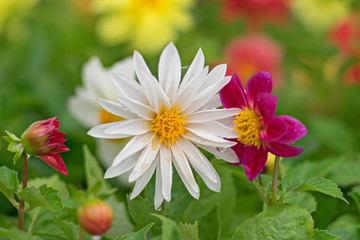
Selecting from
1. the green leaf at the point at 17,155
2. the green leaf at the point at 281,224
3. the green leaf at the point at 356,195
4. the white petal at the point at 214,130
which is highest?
the green leaf at the point at 17,155

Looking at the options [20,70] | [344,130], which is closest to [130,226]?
[344,130]

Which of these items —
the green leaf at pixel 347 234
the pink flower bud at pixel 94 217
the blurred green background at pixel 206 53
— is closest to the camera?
the pink flower bud at pixel 94 217

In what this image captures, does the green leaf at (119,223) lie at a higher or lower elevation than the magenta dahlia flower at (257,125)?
lower

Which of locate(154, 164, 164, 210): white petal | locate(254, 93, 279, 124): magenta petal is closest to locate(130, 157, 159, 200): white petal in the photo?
locate(154, 164, 164, 210): white petal

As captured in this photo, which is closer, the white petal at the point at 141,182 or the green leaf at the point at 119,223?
the white petal at the point at 141,182

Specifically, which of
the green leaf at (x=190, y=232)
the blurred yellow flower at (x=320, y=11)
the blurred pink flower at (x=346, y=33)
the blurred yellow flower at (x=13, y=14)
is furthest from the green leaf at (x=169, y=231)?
the blurred yellow flower at (x=320, y=11)

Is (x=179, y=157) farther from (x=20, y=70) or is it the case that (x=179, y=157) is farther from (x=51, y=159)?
(x=20, y=70)

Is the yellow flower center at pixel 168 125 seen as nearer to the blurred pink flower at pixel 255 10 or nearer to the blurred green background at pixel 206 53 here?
the blurred green background at pixel 206 53

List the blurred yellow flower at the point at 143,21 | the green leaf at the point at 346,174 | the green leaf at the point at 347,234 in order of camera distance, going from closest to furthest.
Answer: the green leaf at the point at 347,234
the green leaf at the point at 346,174
the blurred yellow flower at the point at 143,21
